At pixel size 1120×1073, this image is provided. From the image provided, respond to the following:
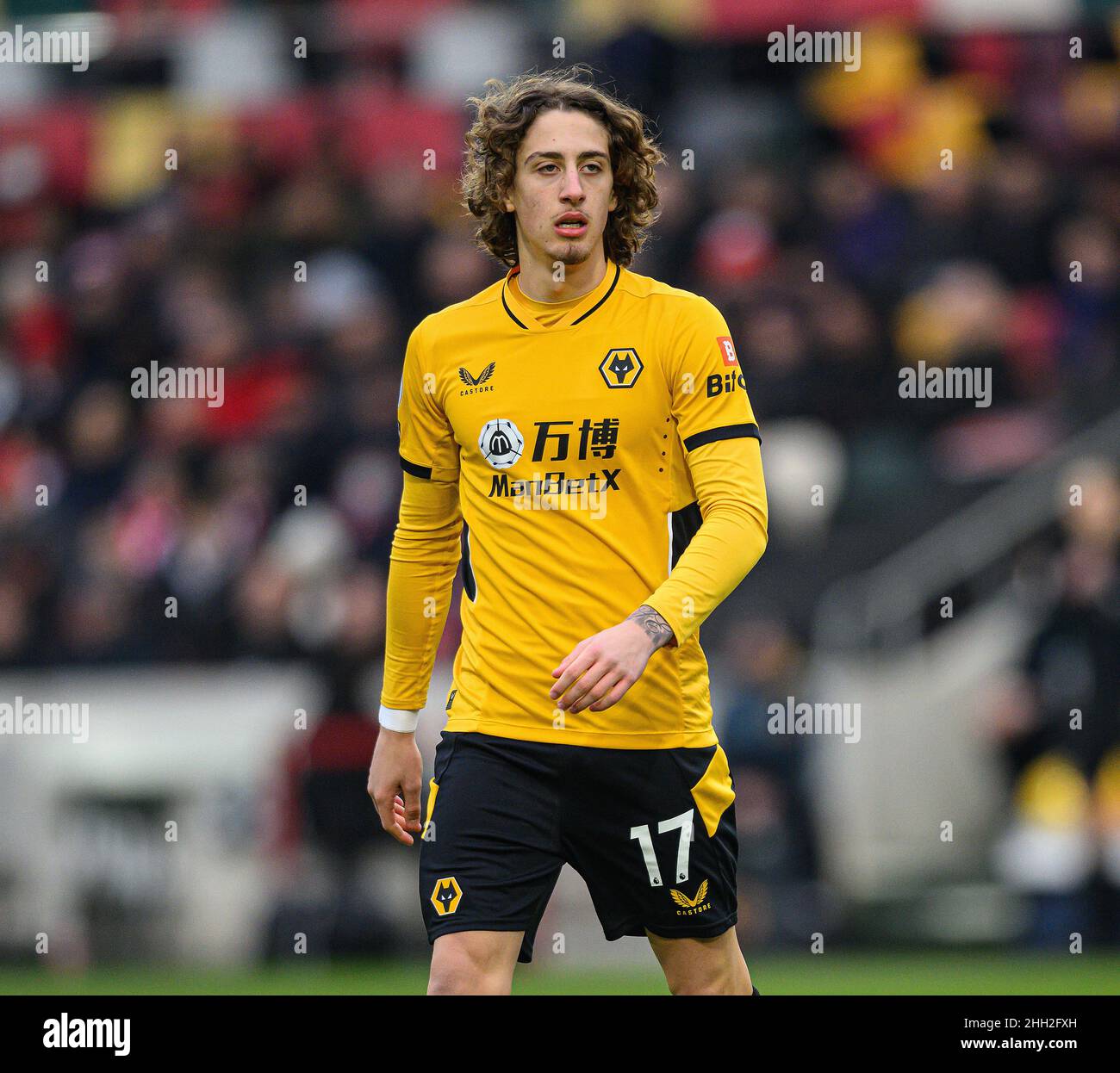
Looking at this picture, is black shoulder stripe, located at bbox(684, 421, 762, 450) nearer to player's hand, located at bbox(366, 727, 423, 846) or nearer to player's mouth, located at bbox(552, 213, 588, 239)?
player's mouth, located at bbox(552, 213, 588, 239)

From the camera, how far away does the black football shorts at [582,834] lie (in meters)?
4.75

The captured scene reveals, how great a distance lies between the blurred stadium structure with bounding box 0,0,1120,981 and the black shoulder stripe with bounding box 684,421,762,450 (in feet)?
19.6

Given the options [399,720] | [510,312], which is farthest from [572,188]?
[399,720]

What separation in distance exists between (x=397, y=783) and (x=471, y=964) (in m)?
0.69

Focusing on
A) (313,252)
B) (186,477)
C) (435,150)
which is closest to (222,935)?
(186,477)

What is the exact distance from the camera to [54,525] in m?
12.7

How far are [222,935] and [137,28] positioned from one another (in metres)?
7.89

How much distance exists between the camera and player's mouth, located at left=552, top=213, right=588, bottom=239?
193 inches

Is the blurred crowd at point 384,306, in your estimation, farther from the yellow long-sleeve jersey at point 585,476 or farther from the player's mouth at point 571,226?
Answer: the player's mouth at point 571,226

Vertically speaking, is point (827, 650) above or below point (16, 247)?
below

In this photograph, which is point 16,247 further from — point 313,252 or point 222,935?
point 222,935

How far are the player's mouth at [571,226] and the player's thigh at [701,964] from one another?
1.71m

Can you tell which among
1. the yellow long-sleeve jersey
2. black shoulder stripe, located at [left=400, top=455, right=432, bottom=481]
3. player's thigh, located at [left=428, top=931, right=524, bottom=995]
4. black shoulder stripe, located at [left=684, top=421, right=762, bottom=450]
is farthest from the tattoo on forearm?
black shoulder stripe, located at [left=400, top=455, right=432, bottom=481]
